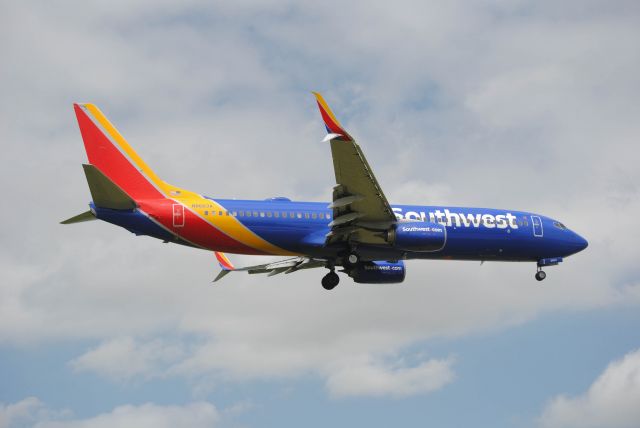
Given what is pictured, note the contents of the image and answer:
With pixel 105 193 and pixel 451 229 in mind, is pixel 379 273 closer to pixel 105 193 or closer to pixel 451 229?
pixel 451 229

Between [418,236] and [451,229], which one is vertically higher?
[451,229]

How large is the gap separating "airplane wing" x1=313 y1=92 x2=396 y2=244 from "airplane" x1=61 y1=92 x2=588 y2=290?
0.04 meters

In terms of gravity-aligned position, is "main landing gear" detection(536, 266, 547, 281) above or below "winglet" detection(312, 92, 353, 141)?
below

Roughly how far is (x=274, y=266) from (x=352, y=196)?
11.0 meters

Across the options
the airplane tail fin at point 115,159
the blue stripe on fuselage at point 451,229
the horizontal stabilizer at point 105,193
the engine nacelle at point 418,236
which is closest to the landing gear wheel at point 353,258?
the blue stripe on fuselage at point 451,229

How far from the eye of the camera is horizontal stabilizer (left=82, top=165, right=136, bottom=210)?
3994cm

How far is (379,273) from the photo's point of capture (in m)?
48.8

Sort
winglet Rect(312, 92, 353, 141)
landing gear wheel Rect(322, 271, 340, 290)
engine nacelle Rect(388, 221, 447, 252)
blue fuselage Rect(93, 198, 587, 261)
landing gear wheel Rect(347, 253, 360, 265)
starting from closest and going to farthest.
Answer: winglet Rect(312, 92, 353, 141), engine nacelle Rect(388, 221, 447, 252), blue fuselage Rect(93, 198, 587, 261), landing gear wheel Rect(347, 253, 360, 265), landing gear wheel Rect(322, 271, 340, 290)

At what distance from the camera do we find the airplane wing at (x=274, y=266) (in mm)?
50188

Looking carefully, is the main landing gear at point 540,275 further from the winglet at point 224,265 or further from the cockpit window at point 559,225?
the winglet at point 224,265

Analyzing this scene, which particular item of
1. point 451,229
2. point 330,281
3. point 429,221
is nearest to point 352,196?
point 429,221

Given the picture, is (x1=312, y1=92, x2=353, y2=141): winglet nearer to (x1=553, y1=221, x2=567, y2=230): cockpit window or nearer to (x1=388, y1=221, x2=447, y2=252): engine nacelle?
(x1=388, y1=221, x2=447, y2=252): engine nacelle

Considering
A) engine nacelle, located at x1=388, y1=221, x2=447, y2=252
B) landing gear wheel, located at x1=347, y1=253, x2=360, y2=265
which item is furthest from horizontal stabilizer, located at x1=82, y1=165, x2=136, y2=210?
engine nacelle, located at x1=388, y1=221, x2=447, y2=252

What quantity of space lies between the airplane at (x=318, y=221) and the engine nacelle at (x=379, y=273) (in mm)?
60
